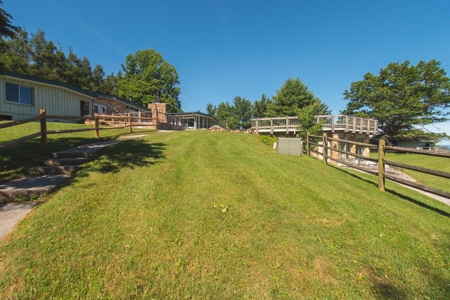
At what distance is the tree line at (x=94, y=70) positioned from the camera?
114 feet

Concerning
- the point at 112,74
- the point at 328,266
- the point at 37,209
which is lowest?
the point at 328,266

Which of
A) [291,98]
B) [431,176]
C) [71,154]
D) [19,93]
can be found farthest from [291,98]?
[71,154]

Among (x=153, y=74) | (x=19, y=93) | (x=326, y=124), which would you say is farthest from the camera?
(x=153, y=74)

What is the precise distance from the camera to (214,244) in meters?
2.88

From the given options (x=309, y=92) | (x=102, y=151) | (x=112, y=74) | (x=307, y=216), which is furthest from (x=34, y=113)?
(x=112, y=74)

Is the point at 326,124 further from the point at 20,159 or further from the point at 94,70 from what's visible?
the point at 94,70

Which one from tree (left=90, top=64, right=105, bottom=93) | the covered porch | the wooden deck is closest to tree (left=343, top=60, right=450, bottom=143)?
the wooden deck

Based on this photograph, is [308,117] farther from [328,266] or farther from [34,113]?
[34,113]

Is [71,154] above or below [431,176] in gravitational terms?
above

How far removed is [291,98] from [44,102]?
104 ft

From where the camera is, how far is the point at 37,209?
10.8 ft

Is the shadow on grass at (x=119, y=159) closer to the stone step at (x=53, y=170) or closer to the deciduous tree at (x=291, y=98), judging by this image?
the stone step at (x=53, y=170)

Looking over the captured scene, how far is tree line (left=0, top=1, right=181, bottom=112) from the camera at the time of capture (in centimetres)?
3466

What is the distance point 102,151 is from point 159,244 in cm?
455
